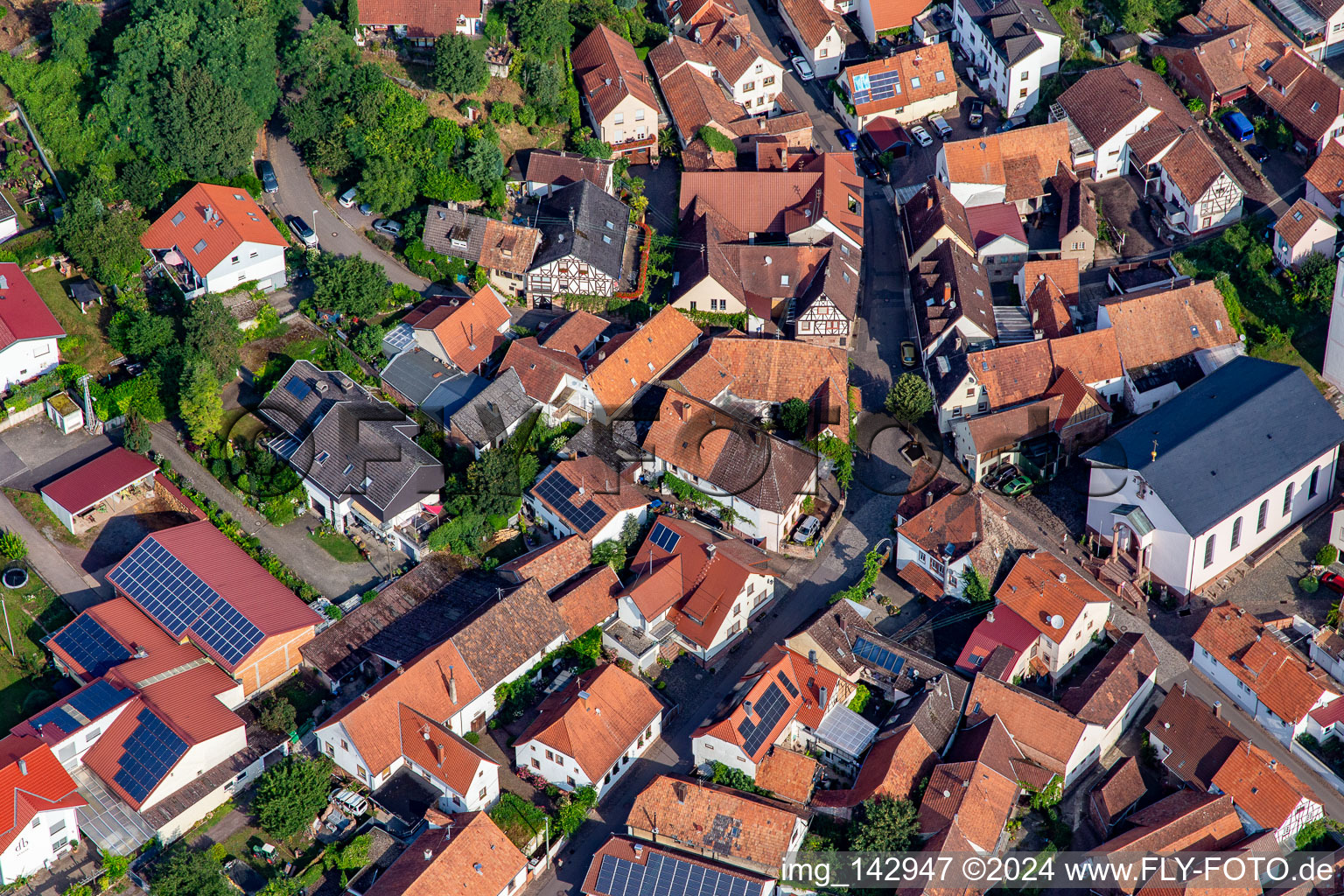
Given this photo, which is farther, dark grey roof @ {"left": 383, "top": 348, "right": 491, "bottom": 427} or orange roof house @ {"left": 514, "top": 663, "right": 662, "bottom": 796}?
dark grey roof @ {"left": 383, "top": 348, "right": 491, "bottom": 427}

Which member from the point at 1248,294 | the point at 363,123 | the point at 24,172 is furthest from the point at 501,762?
the point at 1248,294

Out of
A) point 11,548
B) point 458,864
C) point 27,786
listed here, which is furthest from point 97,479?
point 458,864

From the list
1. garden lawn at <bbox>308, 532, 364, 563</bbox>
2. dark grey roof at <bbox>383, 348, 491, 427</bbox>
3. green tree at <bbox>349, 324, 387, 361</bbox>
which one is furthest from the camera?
green tree at <bbox>349, 324, 387, 361</bbox>

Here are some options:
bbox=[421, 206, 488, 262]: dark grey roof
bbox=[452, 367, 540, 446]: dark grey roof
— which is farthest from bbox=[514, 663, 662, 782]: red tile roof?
bbox=[421, 206, 488, 262]: dark grey roof

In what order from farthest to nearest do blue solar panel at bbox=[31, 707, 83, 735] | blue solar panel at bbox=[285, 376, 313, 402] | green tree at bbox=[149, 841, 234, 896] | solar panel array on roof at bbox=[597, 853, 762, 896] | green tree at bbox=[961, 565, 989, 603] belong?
blue solar panel at bbox=[285, 376, 313, 402] < green tree at bbox=[961, 565, 989, 603] < blue solar panel at bbox=[31, 707, 83, 735] < solar panel array on roof at bbox=[597, 853, 762, 896] < green tree at bbox=[149, 841, 234, 896]

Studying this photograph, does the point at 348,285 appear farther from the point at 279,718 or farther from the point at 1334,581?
the point at 1334,581

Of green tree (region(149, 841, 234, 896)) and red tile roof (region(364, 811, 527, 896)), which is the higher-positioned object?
green tree (region(149, 841, 234, 896))

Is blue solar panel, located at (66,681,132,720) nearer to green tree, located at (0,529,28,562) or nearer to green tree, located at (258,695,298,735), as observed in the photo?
green tree, located at (258,695,298,735)
